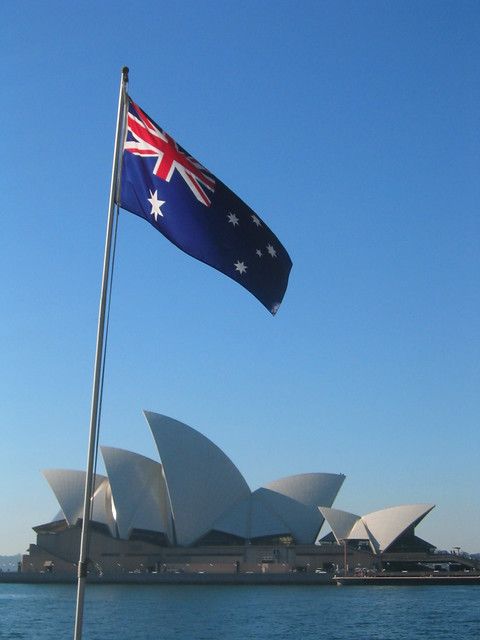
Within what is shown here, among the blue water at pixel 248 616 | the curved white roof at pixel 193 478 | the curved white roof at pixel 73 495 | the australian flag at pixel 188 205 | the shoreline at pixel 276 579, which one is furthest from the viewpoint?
the curved white roof at pixel 73 495

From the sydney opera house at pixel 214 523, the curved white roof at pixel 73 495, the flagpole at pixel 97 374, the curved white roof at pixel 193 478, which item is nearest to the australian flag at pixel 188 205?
the flagpole at pixel 97 374

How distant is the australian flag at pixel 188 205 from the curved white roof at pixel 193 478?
170 feet

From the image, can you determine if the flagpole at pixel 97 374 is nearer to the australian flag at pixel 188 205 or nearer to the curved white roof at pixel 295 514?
the australian flag at pixel 188 205

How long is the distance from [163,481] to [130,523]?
4281 millimetres

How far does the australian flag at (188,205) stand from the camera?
8.98 m

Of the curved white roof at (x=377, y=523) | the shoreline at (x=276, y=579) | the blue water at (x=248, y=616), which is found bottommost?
the blue water at (x=248, y=616)

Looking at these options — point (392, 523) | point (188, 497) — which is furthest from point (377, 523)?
point (188, 497)

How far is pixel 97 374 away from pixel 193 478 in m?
55.6

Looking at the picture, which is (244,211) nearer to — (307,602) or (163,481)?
(307,602)

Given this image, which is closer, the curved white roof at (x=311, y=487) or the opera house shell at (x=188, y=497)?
the opera house shell at (x=188, y=497)

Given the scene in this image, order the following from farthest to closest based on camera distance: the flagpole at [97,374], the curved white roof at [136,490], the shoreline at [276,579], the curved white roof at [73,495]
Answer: the curved white roof at [73,495] < the curved white roof at [136,490] < the shoreline at [276,579] < the flagpole at [97,374]

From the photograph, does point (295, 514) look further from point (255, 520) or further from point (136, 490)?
point (136, 490)

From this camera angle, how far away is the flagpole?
789 centimetres

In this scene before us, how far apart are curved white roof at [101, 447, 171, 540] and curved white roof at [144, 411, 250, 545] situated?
1601 mm
